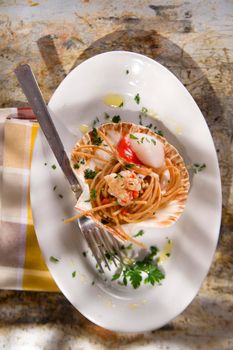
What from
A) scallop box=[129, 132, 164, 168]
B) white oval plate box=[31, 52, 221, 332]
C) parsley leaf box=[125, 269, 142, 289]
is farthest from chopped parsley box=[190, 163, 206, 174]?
parsley leaf box=[125, 269, 142, 289]

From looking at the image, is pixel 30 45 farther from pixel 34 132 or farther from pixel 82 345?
pixel 82 345

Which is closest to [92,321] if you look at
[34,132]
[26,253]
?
[26,253]

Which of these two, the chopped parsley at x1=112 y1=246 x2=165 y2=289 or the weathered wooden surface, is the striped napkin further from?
the chopped parsley at x1=112 y1=246 x2=165 y2=289

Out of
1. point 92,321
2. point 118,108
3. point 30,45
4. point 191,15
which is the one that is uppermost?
point 191,15

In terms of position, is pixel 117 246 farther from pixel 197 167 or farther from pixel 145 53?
pixel 145 53

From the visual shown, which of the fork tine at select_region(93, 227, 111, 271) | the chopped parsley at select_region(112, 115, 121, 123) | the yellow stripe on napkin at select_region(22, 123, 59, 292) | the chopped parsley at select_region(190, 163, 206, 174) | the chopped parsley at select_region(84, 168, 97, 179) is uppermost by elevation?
the chopped parsley at select_region(112, 115, 121, 123)

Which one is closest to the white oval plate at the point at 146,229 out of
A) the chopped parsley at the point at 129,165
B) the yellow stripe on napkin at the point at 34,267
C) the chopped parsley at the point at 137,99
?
the chopped parsley at the point at 137,99

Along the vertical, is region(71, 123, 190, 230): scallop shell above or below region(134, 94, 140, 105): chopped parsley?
below
